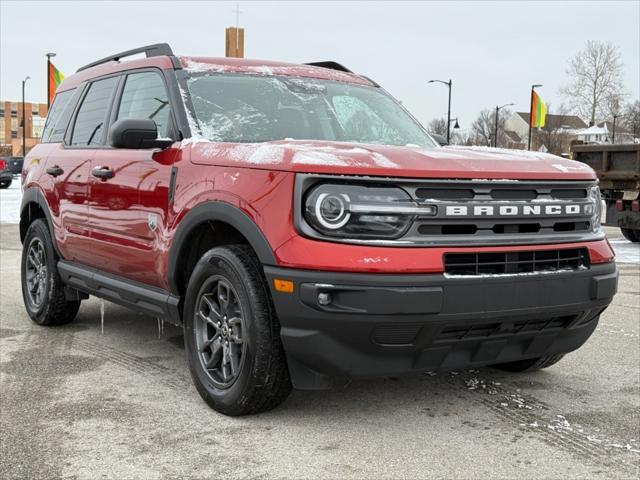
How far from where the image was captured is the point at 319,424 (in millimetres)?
3682

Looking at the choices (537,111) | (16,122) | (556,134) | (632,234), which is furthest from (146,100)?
(16,122)

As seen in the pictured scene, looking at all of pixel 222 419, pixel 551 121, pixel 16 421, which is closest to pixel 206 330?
pixel 222 419

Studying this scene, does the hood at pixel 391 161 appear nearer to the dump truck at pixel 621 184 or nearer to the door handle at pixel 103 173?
the door handle at pixel 103 173

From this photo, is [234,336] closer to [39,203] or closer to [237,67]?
[237,67]

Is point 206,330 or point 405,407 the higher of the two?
point 206,330

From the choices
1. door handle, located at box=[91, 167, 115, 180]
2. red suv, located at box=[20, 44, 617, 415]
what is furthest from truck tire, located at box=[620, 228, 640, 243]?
door handle, located at box=[91, 167, 115, 180]

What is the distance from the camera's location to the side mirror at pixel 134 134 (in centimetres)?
411

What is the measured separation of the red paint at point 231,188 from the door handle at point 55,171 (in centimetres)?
5

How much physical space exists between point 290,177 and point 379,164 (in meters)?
0.39

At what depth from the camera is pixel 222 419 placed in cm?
372

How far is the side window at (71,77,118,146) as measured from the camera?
528 centimetres

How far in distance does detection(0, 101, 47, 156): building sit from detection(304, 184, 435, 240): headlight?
95339 mm

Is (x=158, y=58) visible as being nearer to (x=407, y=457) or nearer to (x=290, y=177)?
(x=290, y=177)

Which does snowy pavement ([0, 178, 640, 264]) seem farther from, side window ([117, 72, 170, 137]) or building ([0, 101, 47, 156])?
building ([0, 101, 47, 156])
